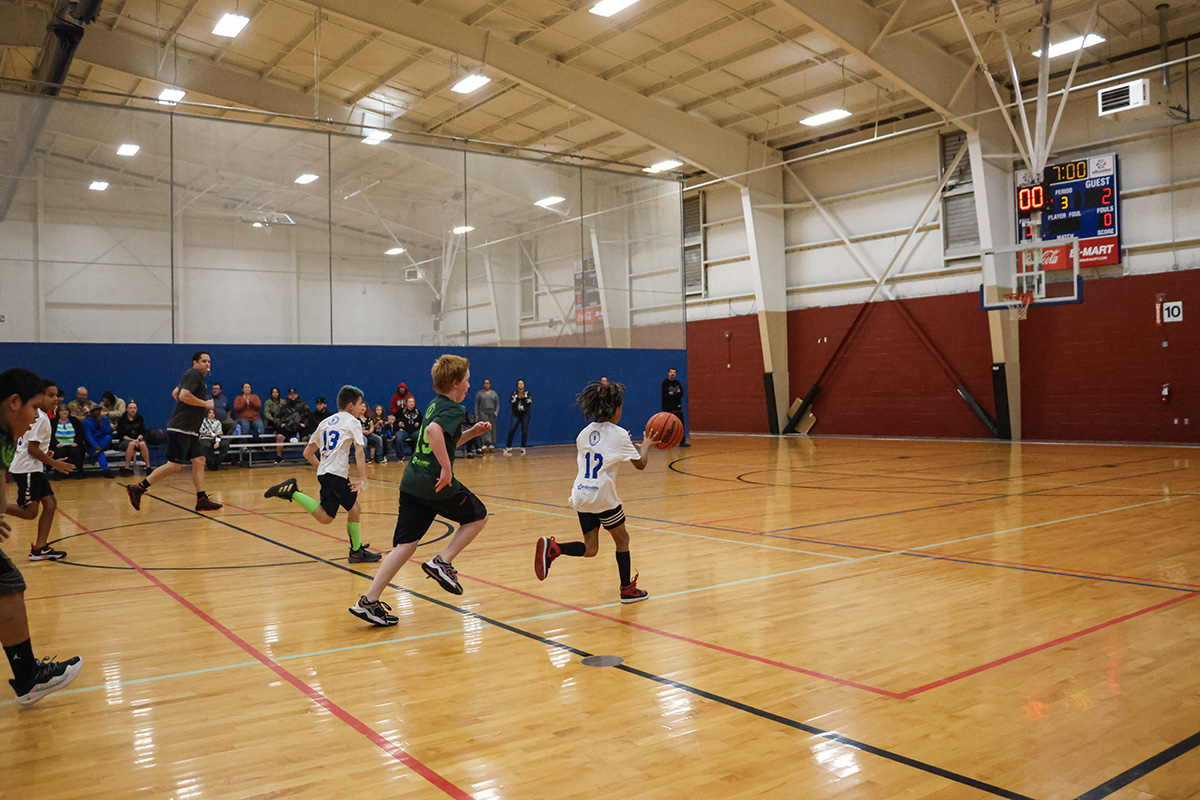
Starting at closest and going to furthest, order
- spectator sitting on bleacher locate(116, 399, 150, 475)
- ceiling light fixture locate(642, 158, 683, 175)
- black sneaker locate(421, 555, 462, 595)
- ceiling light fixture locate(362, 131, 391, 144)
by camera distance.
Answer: black sneaker locate(421, 555, 462, 595)
spectator sitting on bleacher locate(116, 399, 150, 475)
ceiling light fixture locate(362, 131, 391, 144)
ceiling light fixture locate(642, 158, 683, 175)

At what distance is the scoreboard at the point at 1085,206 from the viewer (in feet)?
58.5

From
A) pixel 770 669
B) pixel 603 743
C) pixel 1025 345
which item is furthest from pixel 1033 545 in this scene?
pixel 1025 345

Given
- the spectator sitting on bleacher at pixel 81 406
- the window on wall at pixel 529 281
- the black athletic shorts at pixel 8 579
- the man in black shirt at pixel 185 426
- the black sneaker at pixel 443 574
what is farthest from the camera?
the window on wall at pixel 529 281

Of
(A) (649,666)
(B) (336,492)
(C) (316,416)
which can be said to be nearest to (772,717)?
(A) (649,666)

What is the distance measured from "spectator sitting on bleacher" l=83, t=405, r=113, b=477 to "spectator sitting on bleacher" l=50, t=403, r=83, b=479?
19cm

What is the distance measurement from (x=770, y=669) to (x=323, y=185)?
15598mm

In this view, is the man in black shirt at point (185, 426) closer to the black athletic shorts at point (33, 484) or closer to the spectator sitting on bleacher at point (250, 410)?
the black athletic shorts at point (33, 484)

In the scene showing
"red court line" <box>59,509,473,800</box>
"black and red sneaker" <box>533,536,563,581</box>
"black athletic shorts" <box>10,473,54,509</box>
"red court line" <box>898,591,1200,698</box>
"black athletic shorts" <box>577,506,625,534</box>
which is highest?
"black athletic shorts" <box>10,473,54,509</box>

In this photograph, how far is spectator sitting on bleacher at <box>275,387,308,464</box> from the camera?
16.5 metres

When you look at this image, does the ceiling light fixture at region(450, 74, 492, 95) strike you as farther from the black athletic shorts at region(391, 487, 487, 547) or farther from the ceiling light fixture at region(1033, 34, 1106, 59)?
the black athletic shorts at region(391, 487, 487, 547)

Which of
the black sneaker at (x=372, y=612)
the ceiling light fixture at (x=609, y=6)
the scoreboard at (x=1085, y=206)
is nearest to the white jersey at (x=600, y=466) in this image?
the black sneaker at (x=372, y=612)

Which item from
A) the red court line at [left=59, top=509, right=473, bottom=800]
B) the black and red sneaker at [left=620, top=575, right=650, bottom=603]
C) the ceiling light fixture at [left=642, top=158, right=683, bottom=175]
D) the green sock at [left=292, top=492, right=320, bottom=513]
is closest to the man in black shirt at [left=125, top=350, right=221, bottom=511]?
the green sock at [left=292, top=492, right=320, bottom=513]

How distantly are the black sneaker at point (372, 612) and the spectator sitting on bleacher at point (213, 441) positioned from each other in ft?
38.3

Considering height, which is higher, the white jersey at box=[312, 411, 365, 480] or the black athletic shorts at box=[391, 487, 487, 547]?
the white jersey at box=[312, 411, 365, 480]
